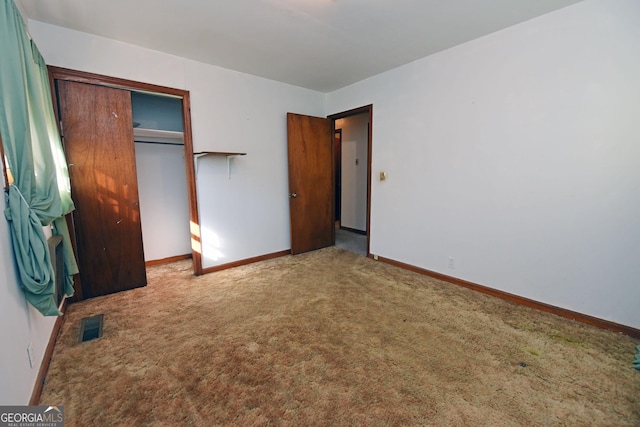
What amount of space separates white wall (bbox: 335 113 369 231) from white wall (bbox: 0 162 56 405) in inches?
192

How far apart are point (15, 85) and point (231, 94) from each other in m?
2.22

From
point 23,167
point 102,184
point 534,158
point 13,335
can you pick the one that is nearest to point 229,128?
point 102,184

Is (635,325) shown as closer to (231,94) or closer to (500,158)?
(500,158)

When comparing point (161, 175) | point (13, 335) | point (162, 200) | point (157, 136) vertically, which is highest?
point (157, 136)

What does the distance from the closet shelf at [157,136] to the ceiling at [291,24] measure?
0.93 meters

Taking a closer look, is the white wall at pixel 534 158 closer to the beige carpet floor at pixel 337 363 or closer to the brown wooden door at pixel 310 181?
the beige carpet floor at pixel 337 363

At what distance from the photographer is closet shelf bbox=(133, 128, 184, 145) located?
11.0 ft

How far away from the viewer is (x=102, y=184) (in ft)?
9.05

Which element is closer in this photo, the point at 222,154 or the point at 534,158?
the point at 534,158

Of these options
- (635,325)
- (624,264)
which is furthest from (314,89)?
(635,325)

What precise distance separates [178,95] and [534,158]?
370 cm

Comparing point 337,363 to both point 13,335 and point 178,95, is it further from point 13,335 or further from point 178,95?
point 178,95

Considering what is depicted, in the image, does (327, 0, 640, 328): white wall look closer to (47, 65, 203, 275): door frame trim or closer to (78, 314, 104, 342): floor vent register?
(47, 65, 203, 275): door frame trim

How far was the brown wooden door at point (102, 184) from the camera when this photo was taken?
2605 mm
